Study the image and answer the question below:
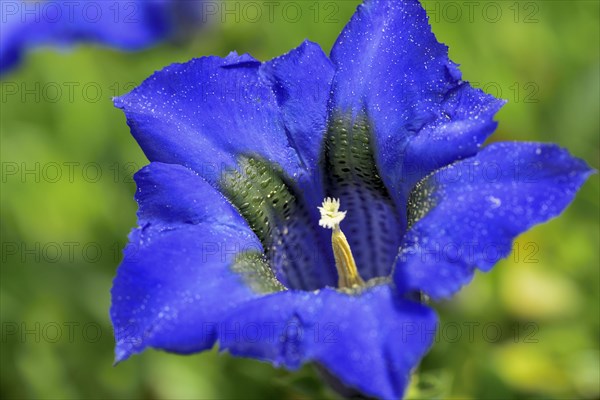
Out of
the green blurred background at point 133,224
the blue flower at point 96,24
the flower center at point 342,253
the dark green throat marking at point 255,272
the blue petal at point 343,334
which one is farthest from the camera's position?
the blue flower at point 96,24

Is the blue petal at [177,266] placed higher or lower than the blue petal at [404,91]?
lower

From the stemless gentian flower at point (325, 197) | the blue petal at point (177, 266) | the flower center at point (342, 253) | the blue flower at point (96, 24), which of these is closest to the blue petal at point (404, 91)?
the stemless gentian flower at point (325, 197)

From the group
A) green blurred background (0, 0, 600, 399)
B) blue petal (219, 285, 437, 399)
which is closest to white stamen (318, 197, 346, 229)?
blue petal (219, 285, 437, 399)

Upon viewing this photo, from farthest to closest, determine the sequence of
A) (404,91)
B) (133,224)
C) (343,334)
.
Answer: (133,224), (404,91), (343,334)

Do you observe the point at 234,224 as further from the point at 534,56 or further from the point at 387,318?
the point at 534,56

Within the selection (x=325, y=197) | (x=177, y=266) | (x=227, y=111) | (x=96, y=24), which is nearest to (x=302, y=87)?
(x=227, y=111)

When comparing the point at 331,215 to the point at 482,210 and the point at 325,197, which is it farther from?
the point at 482,210

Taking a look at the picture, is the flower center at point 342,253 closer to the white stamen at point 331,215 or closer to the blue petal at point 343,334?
the white stamen at point 331,215
